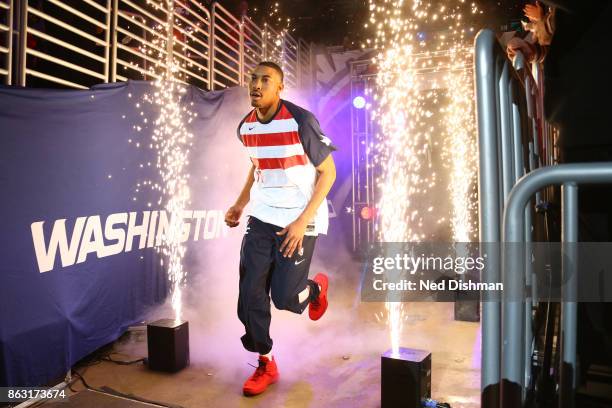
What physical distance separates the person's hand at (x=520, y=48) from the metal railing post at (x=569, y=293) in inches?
53.1

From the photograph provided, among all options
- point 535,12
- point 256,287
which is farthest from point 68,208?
point 535,12

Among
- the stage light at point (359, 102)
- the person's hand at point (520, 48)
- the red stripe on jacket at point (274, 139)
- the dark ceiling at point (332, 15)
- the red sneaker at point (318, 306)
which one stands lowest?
the red sneaker at point (318, 306)

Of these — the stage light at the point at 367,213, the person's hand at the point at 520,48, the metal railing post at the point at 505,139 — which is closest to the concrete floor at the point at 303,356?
the metal railing post at the point at 505,139

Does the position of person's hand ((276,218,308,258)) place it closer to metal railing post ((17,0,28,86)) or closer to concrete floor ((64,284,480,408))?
concrete floor ((64,284,480,408))

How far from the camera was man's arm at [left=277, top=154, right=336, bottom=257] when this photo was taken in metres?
2.90

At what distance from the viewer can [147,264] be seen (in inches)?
169

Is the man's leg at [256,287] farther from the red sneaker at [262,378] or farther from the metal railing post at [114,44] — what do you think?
the metal railing post at [114,44]

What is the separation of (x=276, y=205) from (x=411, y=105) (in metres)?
5.94

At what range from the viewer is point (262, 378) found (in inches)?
119

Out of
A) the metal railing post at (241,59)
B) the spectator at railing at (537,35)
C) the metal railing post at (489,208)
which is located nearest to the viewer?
the metal railing post at (489,208)

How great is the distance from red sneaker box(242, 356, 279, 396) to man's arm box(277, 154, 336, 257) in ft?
2.58

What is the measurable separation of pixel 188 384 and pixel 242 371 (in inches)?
15.7

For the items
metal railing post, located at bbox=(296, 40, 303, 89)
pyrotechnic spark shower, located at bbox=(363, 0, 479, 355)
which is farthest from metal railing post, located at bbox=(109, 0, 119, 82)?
metal railing post, located at bbox=(296, 40, 303, 89)

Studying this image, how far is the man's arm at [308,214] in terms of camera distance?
9.52ft
